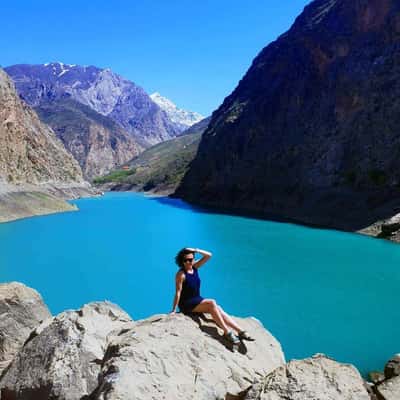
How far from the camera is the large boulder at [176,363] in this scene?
5816 mm

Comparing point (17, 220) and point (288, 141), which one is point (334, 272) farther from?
point (288, 141)

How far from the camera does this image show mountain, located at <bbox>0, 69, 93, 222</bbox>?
60594 millimetres

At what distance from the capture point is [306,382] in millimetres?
5871

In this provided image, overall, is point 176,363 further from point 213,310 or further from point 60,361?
point 60,361

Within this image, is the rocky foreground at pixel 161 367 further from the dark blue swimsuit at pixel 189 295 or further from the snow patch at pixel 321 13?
the snow patch at pixel 321 13

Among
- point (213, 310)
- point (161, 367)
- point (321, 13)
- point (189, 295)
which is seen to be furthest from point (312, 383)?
point (321, 13)

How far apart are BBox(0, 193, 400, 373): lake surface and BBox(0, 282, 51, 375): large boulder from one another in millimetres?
7326

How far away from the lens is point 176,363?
21.3 ft

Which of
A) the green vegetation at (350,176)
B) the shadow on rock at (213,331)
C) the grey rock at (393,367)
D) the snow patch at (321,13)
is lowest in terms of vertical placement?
the grey rock at (393,367)

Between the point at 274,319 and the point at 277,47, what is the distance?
91.8 meters

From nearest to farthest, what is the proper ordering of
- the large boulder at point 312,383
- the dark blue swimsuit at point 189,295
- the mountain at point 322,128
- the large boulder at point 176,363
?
the large boulder at point 312,383
the large boulder at point 176,363
the dark blue swimsuit at point 189,295
the mountain at point 322,128

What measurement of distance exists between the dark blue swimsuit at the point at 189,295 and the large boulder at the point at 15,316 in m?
4.43

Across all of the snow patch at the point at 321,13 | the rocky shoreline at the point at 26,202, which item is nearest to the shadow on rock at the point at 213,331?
the rocky shoreline at the point at 26,202

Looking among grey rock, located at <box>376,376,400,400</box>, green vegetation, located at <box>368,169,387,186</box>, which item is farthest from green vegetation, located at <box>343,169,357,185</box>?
grey rock, located at <box>376,376,400,400</box>
